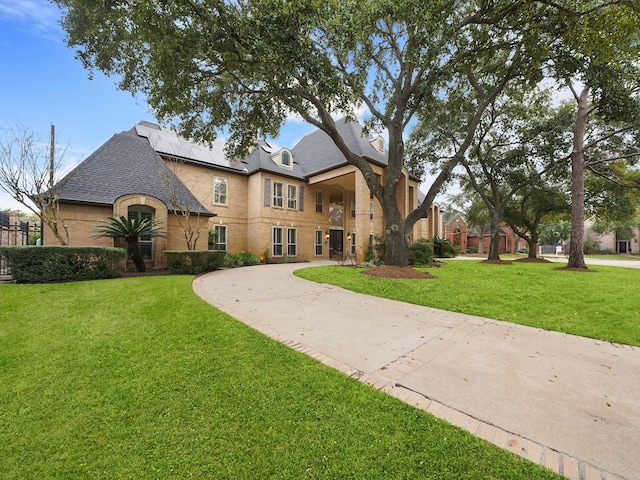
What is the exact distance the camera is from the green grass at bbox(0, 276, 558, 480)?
1.78 metres

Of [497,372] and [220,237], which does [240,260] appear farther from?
[497,372]

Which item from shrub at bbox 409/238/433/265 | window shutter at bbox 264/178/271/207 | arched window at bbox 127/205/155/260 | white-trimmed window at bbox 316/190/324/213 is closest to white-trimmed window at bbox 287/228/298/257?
window shutter at bbox 264/178/271/207

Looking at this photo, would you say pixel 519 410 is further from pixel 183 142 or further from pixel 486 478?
pixel 183 142

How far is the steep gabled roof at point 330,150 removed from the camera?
56.6 feet

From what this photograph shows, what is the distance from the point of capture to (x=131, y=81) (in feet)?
29.8

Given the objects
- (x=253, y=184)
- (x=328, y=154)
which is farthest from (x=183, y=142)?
(x=328, y=154)

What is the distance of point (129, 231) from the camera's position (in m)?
10.2

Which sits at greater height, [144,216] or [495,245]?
[144,216]

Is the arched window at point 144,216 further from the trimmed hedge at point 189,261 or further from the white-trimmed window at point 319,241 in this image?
the white-trimmed window at point 319,241

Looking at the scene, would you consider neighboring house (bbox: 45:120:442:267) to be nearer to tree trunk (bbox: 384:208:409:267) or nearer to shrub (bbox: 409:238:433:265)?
shrub (bbox: 409:238:433:265)

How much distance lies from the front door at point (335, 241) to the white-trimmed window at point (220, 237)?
8.69 metres

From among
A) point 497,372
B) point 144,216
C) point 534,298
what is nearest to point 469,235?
point 534,298

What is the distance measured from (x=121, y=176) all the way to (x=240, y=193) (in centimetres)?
694

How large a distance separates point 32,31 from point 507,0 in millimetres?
13016
